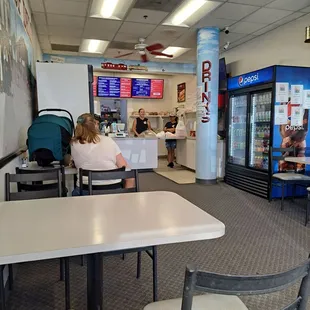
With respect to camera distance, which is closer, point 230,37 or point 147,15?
point 147,15

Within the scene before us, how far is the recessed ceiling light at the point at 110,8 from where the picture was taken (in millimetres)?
4995

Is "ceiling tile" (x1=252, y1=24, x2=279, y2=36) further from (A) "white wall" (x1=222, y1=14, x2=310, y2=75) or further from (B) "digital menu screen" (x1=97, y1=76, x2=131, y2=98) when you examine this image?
(B) "digital menu screen" (x1=97, y1=76, x2=131, y2=98)

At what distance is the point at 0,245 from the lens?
1.17m

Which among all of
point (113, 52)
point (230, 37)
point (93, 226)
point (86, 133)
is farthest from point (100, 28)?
point (93, 226)

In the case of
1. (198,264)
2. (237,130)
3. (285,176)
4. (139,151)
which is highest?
(237,130)

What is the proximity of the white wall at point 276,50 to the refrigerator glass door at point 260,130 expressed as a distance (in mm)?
915

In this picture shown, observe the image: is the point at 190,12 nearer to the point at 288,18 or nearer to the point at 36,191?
the point at 288,18

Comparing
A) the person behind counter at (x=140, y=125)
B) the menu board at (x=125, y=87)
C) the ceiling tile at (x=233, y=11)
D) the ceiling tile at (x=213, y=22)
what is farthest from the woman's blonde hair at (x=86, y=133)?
the menu board at (x=125, y=87)

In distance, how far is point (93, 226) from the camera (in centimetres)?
137

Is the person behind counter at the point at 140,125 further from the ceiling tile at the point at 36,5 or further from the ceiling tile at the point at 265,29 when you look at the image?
the ceiling tile at the point at 36,5

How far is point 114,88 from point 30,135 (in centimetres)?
681

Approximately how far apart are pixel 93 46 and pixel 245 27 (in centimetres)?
Answer: 386

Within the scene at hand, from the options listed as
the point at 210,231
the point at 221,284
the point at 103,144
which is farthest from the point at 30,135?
the point at 221,284

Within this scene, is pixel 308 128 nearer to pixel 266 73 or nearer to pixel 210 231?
pixel 266 73
